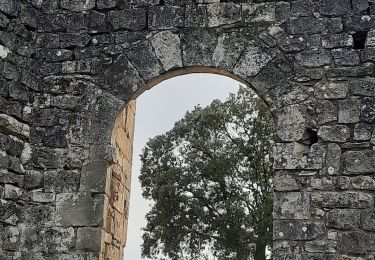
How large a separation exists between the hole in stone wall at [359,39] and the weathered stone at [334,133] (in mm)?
904

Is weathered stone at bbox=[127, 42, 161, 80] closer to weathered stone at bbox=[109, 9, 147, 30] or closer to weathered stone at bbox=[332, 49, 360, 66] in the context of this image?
weathered stone at bbox=[109, 9, 147, 30]

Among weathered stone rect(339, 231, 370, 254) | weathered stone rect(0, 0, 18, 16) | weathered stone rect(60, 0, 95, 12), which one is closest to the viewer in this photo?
weathered stone rect(339, 231, 370, 254)

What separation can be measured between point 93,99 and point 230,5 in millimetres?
1828

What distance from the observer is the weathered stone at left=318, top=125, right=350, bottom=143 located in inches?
225

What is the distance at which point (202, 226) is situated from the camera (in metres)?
16.6

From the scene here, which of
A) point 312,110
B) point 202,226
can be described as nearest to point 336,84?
point 312,110

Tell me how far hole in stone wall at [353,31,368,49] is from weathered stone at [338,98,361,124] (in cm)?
60

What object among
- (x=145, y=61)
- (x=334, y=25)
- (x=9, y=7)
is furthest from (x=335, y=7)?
(x=9, y=7)

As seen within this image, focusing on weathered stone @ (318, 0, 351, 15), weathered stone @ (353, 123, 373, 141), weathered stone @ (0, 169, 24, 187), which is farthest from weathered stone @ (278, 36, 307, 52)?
weathered stone @ (0, 169, 24, 187)

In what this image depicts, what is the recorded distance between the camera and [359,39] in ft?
19.7

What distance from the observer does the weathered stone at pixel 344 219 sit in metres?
5.45

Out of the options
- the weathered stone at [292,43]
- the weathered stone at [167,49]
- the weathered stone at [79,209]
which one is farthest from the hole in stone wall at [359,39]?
the weathered stone at [79,209]

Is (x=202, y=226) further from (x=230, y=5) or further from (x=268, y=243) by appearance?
(x=230, y=5)

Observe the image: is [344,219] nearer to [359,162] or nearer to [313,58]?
[359,162]
